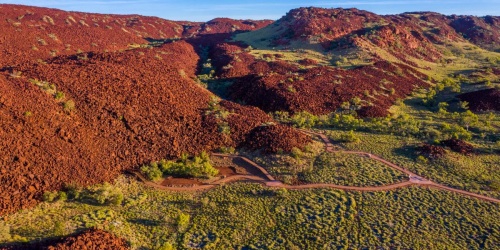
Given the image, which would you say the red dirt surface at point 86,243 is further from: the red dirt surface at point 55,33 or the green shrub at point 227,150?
the red dirt surface at point 55,33

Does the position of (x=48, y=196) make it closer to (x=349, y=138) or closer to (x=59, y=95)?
(x=59, y=95)

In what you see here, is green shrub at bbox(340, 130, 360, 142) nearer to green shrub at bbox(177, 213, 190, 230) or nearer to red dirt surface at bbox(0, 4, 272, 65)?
green shrub at bbox(177, 213, 190, 230)

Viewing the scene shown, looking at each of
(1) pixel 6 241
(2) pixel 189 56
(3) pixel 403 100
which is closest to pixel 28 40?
(2) pixel 189 56

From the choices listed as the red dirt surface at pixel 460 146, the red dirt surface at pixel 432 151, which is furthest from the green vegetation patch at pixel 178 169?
the red dirt surface at pixel 460 146

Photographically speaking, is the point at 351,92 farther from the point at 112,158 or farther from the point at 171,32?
the point at 171,32

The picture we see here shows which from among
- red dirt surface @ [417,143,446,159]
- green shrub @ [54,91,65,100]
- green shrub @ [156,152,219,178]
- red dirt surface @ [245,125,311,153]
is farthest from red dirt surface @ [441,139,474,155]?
green shrub @ [54,91,65,100]
